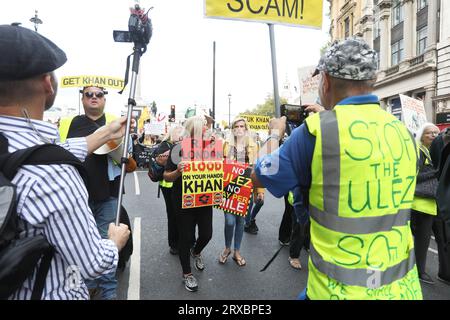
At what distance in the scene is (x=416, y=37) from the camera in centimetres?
2570

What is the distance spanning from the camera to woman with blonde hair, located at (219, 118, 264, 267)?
15.4 feet

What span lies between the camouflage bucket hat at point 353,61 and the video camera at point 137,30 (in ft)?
3.80

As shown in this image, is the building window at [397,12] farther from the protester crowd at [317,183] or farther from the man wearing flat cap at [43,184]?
the man wearing flat cap at [43,184]

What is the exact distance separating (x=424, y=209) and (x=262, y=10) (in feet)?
9.84

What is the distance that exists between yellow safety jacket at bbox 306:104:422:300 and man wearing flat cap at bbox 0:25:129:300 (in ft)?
3.03

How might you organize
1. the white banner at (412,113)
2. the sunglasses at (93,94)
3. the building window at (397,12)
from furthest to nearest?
the building window at (397,12), the white banner at (412,113), the sunglasses at (93,94)

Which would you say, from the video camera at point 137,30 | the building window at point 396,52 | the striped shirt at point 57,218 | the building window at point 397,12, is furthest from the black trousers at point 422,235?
the building window at point 397,12

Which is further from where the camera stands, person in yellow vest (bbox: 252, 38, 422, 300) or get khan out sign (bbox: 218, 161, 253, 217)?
get khan out sign (bbox: 218, 161, 253, 217)

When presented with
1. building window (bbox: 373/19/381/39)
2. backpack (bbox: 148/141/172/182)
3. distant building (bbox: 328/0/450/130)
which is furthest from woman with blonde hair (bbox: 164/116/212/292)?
building window (bbox: 373/19/381/39)

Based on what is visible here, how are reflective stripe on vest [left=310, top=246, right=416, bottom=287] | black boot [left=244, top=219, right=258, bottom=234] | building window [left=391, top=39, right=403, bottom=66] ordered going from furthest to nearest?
building window [left=391, top=39, right=403, bottom=66], black boot [left=244, top=219, right=258, bottom=234], reflective stripe on vest [left=310, top=246, right=416, bottom=287]

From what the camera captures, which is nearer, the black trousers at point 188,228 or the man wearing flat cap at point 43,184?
the man wearing flat cap at point 43,184

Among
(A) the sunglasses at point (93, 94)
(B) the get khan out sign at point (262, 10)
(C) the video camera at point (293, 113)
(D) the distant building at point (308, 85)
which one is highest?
(B) the get khan out sign at point (262, 10)

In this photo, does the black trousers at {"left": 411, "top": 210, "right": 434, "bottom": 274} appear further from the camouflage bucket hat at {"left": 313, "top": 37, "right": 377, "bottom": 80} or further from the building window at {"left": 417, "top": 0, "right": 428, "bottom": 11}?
the building window at {"left": 417, "top": 0, "right": 428, "bottom": 11}

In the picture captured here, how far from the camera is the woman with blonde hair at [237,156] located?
15.4 feet
